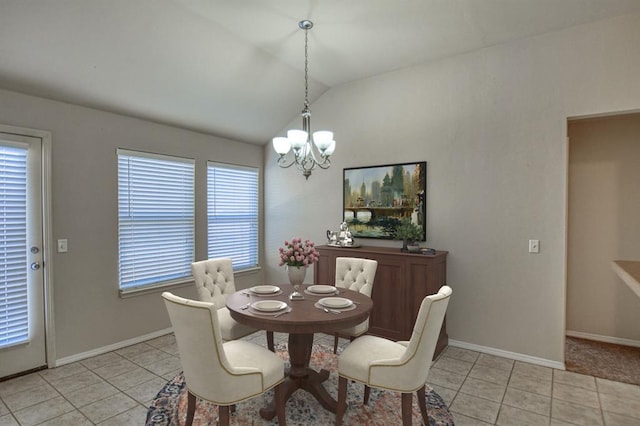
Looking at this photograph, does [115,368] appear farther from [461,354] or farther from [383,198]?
[461,354]

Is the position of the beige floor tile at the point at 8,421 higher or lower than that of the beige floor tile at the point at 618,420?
higher

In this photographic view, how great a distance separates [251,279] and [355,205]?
80.1 inches

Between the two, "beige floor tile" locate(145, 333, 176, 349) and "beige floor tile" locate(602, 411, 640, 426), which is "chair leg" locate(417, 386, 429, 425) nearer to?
"beige floor tile" locate(602, 411, 640, 426)

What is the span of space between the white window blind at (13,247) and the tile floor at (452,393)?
0.47m

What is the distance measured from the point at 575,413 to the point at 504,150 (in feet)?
7.55

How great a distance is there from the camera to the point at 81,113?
338cm

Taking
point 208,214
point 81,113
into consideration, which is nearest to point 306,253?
point 208,214

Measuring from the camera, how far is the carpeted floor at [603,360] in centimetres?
305

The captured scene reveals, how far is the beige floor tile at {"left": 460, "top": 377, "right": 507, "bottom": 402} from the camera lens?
271 cm

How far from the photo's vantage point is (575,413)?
248cm

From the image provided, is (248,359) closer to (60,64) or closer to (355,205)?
(355,205)

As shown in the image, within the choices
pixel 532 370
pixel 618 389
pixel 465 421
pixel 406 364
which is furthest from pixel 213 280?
pixel 618 389

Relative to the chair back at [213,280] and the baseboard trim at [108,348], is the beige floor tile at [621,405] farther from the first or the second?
the baseboard trim at [108,348]

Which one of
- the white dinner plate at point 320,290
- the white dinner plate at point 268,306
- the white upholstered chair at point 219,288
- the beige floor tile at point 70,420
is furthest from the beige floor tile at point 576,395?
the beige floor tile at point 70,420
